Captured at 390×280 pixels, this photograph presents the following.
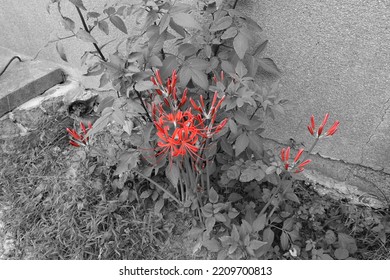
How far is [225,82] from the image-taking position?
189 cm

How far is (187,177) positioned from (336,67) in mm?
899

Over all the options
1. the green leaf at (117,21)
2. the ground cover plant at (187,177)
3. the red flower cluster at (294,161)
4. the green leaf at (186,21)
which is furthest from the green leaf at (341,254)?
the green leaf at (117,21)

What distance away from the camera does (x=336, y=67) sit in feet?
6.41

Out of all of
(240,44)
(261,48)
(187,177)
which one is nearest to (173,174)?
(187,177)

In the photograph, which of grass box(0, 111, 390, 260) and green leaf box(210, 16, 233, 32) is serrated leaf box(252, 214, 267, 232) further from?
green leaf box(210, 16, 233, 32)

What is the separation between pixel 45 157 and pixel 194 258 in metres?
1.22

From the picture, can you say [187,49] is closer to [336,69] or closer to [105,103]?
[105,103]

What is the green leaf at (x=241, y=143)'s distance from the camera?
5.93 ft

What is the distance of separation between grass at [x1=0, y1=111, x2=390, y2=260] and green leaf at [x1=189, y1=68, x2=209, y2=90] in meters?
0.74

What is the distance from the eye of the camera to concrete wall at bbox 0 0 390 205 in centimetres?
181

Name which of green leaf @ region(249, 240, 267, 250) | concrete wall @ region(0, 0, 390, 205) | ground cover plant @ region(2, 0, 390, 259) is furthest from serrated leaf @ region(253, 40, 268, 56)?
green leaf @ region(249, 240, 267, 250)

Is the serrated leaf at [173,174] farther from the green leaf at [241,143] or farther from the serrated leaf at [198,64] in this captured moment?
the serrated leaf at [198,64]

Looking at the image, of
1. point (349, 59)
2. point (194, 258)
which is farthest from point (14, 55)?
point (349, 59)

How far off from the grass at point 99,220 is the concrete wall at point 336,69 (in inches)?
10.6
